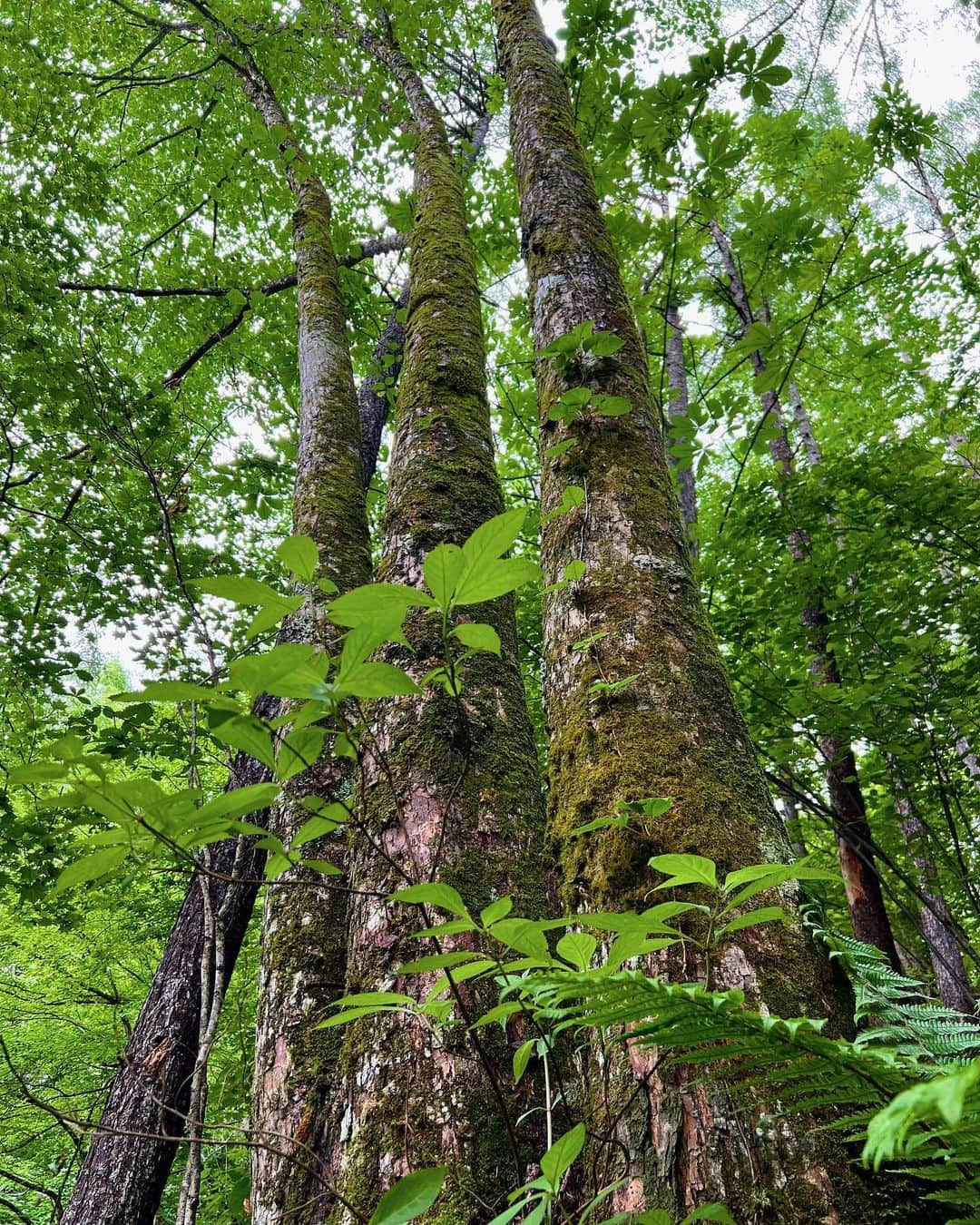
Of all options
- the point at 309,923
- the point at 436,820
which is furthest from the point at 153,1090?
the point at 436,820

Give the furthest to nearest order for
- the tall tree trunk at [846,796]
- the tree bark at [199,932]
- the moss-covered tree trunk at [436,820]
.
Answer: the tall tree trunk at [846,796]
the tree bark at [199,932]
the moss-covered tree trunk at [436,820]

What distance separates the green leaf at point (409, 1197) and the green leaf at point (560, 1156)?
0.09 meters

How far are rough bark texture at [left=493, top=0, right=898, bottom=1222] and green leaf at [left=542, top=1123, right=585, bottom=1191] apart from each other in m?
0.17

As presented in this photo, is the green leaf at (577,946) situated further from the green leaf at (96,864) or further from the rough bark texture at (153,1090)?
the rough bark texture at (153,1090)

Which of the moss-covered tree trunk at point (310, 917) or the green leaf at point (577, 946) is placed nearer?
the green leaf at point (577, 946)

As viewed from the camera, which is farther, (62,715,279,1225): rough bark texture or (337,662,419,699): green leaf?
(62,715,279,1225): rough bark texture

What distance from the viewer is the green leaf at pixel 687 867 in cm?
66

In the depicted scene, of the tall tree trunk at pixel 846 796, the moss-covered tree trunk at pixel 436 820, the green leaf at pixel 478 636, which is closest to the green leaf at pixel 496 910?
the moss-covered tree trunk at pixel 436 820

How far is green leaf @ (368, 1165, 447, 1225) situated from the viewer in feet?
1.85

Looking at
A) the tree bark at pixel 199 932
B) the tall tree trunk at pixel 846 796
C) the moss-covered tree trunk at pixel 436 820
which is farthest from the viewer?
the tall tree trunk at pixel 846 796

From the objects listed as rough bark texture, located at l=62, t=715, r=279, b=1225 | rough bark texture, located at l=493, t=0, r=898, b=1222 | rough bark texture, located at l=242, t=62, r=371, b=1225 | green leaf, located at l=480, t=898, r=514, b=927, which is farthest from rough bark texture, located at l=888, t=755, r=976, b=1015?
rough bark texture, located at l=62, t=715, r=279, b=1225

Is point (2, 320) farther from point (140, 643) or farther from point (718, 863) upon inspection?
point (718, 863)

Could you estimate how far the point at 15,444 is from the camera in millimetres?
5145

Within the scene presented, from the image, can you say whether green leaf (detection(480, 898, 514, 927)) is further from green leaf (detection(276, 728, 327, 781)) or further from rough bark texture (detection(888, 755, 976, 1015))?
rough bark texture (detection(888, 755, 976, 1015))
